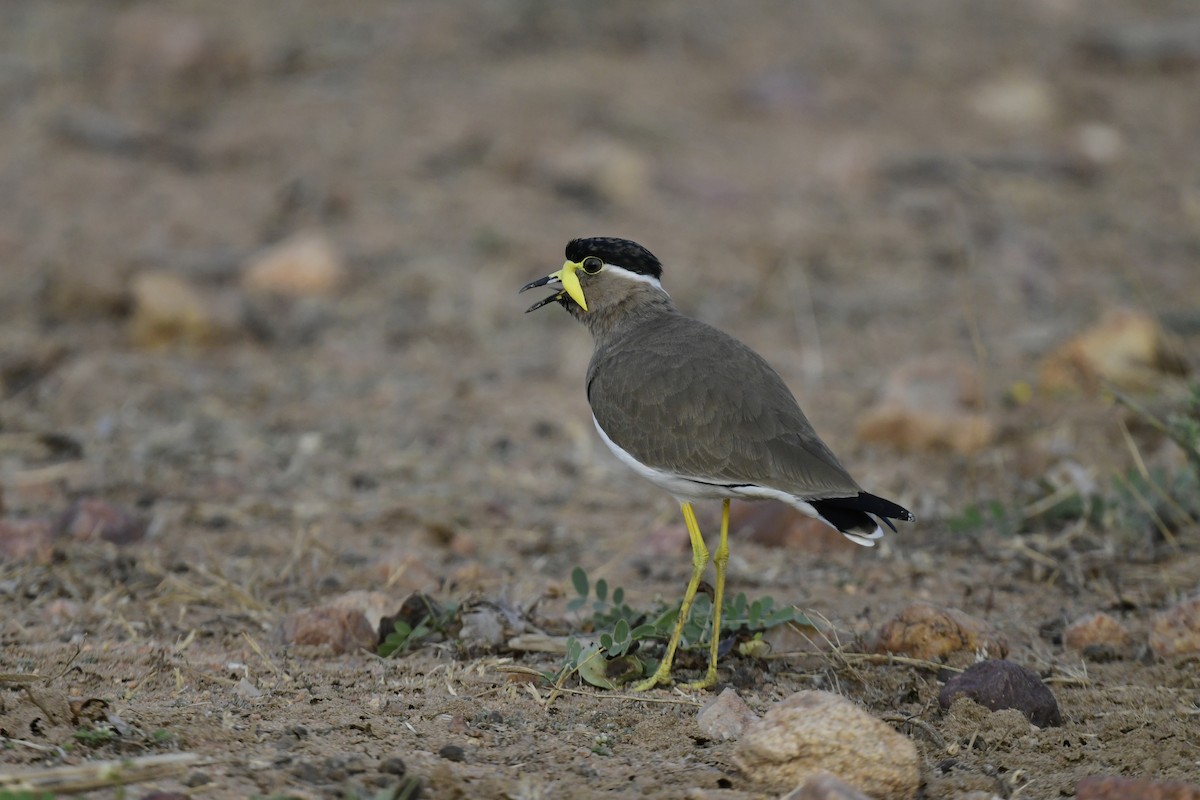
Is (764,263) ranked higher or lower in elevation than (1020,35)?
lower

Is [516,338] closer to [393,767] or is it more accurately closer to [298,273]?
[298,273]

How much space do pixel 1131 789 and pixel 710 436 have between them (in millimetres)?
1805

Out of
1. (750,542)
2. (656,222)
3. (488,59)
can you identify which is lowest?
(750,542)

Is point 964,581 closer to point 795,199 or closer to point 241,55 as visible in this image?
point 795,199

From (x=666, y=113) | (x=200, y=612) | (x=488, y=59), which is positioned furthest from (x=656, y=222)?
(x=200, y=612)

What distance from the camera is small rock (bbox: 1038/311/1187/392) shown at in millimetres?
7559

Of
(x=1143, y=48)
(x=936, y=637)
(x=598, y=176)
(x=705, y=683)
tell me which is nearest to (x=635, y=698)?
(x=705, y=683)

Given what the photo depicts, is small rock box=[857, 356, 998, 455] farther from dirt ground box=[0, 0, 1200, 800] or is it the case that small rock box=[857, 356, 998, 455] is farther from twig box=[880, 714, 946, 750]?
twig box=[880, 714, 946, 750]

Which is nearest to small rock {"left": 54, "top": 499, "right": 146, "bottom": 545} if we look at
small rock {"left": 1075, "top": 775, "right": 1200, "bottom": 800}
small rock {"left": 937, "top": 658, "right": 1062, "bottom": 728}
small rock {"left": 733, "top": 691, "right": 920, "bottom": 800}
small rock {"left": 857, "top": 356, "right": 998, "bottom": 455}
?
small rock {"left": 733, "top": 691, "right": 920, "bottom": 800}

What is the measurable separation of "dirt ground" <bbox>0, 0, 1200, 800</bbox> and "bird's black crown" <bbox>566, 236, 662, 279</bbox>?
131 cm

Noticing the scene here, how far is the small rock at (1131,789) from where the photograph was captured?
136 inches

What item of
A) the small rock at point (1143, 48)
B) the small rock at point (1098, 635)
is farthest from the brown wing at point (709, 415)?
the small rock at point (1143, 48)

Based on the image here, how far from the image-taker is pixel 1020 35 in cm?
1405

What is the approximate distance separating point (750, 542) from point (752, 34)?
27.9ft
